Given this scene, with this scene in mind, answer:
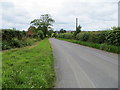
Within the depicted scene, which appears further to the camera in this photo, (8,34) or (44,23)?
(44,23)

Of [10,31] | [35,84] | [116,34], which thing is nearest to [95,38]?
[116,34]

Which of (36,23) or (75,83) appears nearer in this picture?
(75,83)

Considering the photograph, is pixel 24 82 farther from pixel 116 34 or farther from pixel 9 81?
pixel 116 34

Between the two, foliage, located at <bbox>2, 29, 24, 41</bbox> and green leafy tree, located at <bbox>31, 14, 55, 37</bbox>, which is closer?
foliage, located at <bbox>2, 29, 24, 41</bbox>

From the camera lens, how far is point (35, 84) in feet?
11.5

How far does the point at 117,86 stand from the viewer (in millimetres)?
3695

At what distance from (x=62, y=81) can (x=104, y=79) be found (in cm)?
158

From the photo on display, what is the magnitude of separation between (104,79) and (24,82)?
286 centimetres

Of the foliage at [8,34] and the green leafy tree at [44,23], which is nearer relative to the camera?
the foliage at [8,34]

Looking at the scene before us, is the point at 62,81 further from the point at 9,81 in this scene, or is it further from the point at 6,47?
the point at 6,47

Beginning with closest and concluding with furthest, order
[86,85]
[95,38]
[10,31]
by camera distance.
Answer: [86,85], [10,31], [95,38]

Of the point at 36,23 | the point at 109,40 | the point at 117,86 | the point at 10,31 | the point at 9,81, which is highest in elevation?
the point at 36,23

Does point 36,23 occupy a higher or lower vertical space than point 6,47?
higher

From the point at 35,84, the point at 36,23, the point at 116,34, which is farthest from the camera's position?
the point at 36,23
